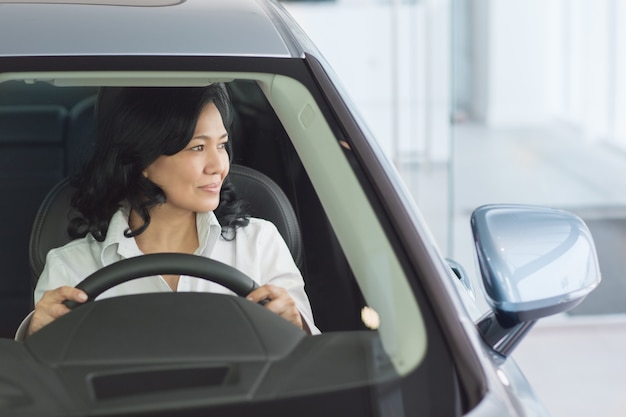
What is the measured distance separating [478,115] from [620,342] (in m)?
3.29

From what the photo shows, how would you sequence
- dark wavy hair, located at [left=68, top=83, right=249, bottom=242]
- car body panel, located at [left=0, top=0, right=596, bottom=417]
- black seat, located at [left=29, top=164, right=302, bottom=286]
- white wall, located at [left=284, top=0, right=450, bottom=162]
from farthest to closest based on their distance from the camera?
white wall, located at [left=284, top=0, right=450, bottom=162]
black seat, located at [left=29, top=164, right=302, bottom=286]
dark wavy hair, located at [left=68, top=83, right=249, bottom=242]
car body panel, located at [left=0, top=0, right=596, bottom=417]

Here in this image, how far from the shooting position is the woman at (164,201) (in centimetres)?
155

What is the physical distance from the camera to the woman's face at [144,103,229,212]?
155 centimetres

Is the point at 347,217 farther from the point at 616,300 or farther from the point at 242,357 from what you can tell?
the point at 616,300

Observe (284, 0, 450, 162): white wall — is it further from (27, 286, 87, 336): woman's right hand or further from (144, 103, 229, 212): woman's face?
(27, 286, 87, 336): woman's right hand

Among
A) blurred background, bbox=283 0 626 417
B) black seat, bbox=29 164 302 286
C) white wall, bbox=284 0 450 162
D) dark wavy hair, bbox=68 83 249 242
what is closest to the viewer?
dark wavy hair, bbox=68 83 249 242

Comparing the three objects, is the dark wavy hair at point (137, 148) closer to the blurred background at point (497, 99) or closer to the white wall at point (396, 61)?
the blurred background at point (497, 99)

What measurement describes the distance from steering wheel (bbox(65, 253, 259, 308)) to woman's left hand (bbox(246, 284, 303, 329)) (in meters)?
0.01

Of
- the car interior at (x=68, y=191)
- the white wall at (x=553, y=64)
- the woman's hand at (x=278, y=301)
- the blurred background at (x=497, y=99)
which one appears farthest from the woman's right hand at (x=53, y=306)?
the white wall at (x=553, y=64)

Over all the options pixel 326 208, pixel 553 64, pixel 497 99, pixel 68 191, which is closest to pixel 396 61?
pixel 497 99

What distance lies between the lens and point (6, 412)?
112 centimetres

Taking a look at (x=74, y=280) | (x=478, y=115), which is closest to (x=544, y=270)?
(x=74, y=280)

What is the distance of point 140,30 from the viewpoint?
1383 mm

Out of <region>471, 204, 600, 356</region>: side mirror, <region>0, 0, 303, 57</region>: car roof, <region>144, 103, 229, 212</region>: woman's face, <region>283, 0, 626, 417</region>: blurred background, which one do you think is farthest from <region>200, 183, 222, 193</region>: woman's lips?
<region>283, 0, 626, 417</region>: blurred background
